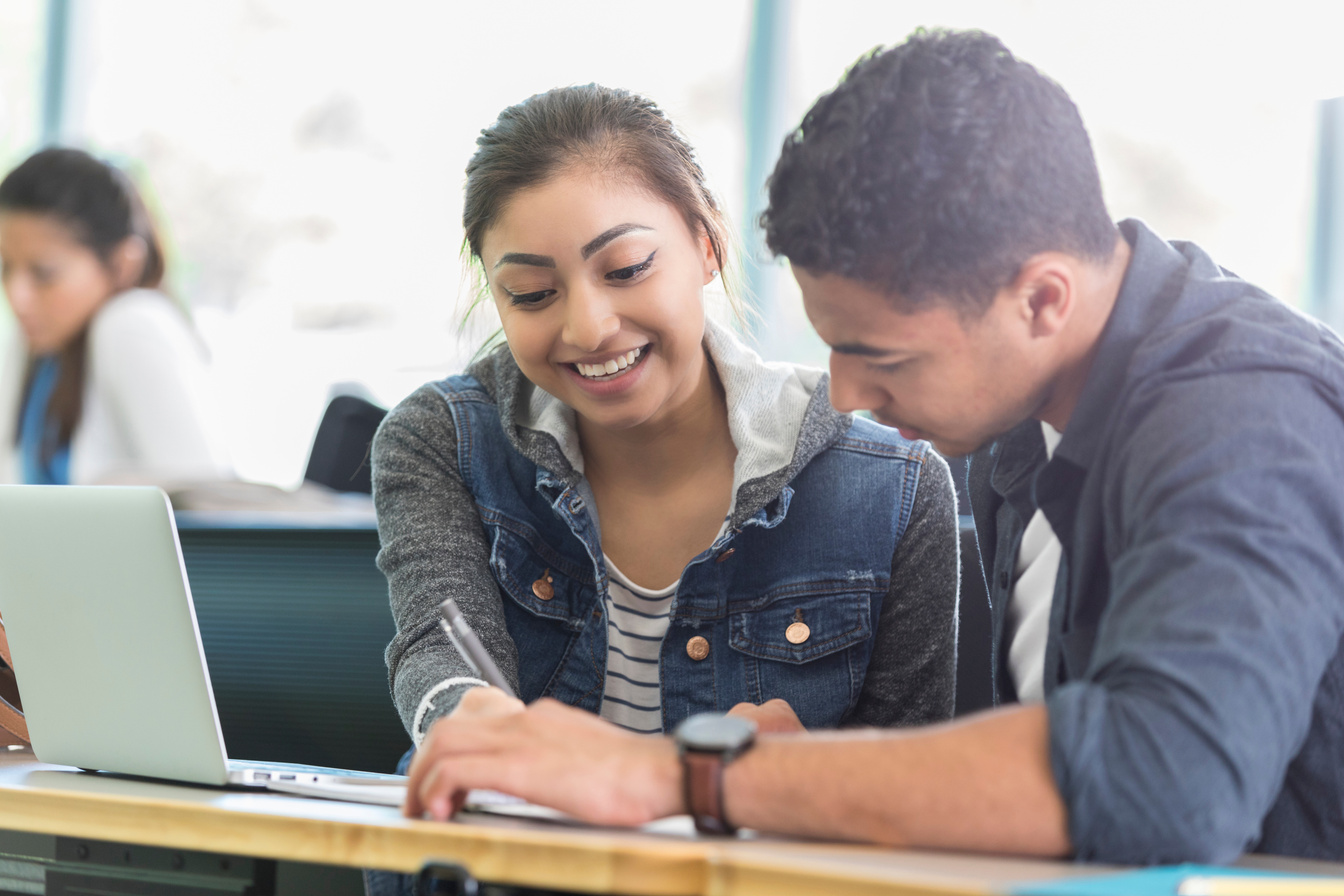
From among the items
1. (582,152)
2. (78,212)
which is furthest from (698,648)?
(78,212)

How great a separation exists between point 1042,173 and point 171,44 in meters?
3.70

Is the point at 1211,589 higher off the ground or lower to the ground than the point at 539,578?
higher

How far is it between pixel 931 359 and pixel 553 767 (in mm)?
429

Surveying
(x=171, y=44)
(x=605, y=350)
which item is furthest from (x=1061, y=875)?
(x=171, y=44)

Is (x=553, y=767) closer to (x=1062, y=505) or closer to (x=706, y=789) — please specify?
(x=706, y=789)

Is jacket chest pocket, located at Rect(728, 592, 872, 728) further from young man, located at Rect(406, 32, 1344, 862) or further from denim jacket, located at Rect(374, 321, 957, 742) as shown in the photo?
young man, located at Rect(406, 32, 1344, 862)

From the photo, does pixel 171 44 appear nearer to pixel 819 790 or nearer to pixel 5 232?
pixel 5 232

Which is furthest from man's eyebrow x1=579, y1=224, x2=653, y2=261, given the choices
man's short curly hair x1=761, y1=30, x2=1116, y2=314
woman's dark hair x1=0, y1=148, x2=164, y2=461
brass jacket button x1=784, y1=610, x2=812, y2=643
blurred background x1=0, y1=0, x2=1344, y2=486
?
woman's dark hair x1=0, y1=148, x2=164, y2=461

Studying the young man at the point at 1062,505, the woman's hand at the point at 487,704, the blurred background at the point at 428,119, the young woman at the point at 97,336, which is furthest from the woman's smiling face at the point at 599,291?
the blurred background at the point at 428,119

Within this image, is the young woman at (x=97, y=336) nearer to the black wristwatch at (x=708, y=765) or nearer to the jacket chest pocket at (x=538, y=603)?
the jacket chest pocket at (x=538, y=603)

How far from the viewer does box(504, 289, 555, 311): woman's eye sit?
1.27 m

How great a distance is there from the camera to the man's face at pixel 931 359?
906 mm

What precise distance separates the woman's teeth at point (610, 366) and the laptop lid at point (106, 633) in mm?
508

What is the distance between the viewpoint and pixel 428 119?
3.48m
